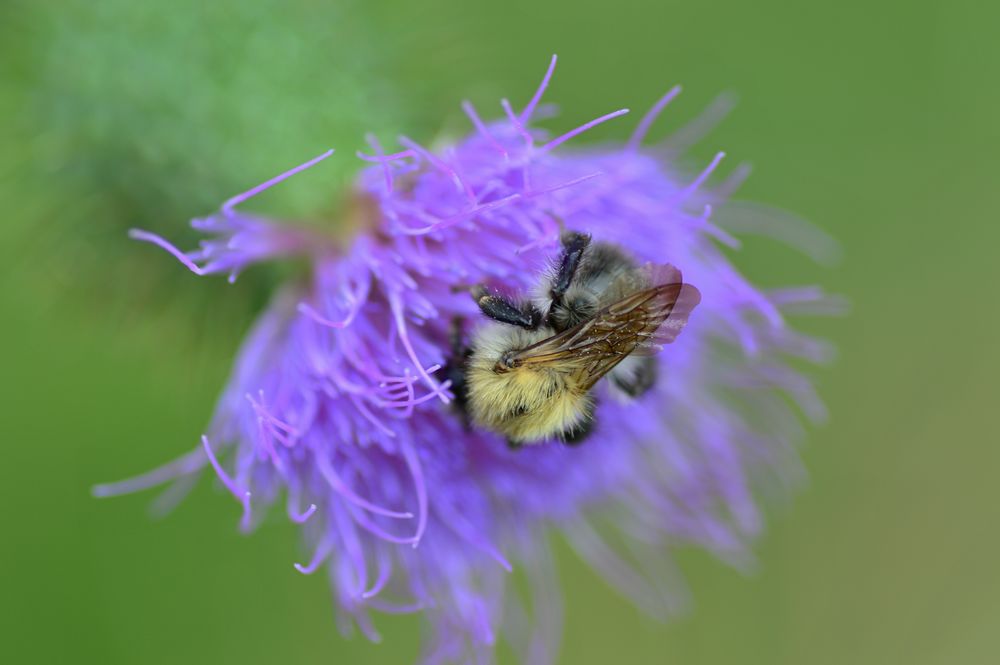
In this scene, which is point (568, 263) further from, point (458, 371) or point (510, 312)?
point (458, 371)

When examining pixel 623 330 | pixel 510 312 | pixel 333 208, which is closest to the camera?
pixel 623 330

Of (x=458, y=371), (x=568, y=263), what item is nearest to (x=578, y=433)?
(x=458, y=371)

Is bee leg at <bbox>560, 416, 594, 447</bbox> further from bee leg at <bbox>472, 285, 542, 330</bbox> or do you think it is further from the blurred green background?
the blurred green background

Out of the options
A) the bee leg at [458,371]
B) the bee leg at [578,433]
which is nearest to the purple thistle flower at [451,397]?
the bee leg at [458,371]

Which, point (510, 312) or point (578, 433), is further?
point (578, 433)

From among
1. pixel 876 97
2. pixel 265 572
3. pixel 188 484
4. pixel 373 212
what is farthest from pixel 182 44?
pixel 876 97

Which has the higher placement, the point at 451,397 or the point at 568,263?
the point at 568,263

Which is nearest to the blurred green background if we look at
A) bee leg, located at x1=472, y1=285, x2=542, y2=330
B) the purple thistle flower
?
the purple thistle flower

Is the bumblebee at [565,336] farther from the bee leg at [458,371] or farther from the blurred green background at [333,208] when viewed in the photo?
the blurred green background at [333,208]
